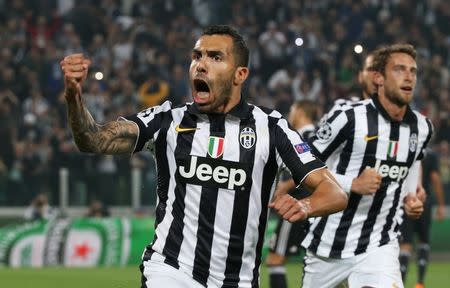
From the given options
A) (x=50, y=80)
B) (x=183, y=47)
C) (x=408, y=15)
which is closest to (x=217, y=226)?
(x=50, y=80)

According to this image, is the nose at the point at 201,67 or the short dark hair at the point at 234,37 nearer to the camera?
the nose at the point at 201,67

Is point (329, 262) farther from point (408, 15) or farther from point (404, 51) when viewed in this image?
point (408, 15)

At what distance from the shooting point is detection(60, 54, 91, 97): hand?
473 centimetres

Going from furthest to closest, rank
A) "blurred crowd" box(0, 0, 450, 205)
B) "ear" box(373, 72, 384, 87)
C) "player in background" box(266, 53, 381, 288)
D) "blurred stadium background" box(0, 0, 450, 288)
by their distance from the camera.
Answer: "blurred crowd" box(0, 0, 450, 205), "blurred stadium background" box(0, 0, 450, 288), "player in background" box(266, 53, 381, 288), "ear" box(373, 72, 384, 87)

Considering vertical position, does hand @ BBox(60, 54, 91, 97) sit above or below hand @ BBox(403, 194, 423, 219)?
above

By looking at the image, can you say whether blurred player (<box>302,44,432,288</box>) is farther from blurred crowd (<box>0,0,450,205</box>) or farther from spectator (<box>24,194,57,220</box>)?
spectator (<box>24,194,57,220</box>)

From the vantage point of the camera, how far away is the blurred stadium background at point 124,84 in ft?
50.5

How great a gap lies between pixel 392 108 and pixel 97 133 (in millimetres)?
2688

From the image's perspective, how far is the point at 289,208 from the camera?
4852 mm

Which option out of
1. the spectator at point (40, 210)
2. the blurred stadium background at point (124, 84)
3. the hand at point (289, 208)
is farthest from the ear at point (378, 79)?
the spectator at point (40, 210)

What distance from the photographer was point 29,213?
15.4 meters

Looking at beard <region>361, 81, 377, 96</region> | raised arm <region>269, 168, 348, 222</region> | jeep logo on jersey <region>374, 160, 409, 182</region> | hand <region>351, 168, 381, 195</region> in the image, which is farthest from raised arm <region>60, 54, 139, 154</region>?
beard <region>361, 81, 377, 96</region>

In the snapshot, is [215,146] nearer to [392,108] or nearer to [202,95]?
[202,95]

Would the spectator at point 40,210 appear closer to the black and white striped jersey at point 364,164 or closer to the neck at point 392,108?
the black and white striped jersey at point 364,164
